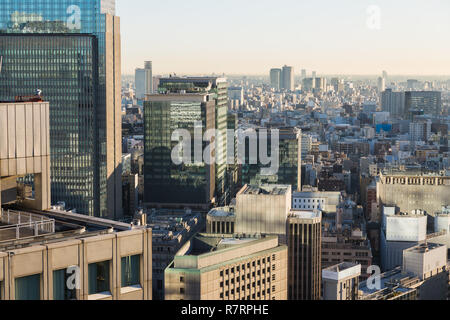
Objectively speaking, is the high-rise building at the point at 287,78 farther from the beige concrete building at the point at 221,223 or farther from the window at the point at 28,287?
the window at the point at 28,287

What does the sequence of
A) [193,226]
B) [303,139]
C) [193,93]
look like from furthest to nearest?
[303,139] < [193,93] < [193,226]

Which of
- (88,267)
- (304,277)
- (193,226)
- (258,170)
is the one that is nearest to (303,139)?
(258,170)

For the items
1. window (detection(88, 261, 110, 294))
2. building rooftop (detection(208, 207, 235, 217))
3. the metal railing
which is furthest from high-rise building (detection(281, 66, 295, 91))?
window (detection(88, 261, 110, 294))

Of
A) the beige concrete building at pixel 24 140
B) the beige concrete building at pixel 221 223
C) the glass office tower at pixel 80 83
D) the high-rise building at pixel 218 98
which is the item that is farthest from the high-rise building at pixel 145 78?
the beige concrete building at pixel 24 140

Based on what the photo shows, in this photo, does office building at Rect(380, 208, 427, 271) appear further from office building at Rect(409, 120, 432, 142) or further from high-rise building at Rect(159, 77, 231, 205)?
office building at Rect(409, 120, 432, 142)

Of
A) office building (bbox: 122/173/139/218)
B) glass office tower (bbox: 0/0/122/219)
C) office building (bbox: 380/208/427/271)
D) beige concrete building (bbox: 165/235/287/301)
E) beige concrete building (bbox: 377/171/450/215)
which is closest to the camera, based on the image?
beige concrete building (bbox: 165/235/287/301)

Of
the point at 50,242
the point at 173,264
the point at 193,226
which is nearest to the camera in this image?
the point at 50,242

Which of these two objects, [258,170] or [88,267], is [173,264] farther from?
[258,170]
